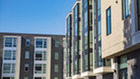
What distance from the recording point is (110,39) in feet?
72.3

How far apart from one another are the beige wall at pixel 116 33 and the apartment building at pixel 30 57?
40.4 m

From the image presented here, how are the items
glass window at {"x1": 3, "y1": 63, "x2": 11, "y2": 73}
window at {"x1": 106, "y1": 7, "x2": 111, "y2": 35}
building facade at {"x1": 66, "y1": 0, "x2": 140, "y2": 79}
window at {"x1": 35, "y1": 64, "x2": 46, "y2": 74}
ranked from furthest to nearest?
window at {"x1": 35, "y1": 64, "x2": 46, "y2": 74}, glass window at {"x1": 3, "y1": 63, "x2": 11, "y2": 73}, window at {"x1": 106, "y1": 7, "x2": 111, "y2": 35}, building facade at {"x1": 66, "y1": 0, "x2": 140, "y2": 79}

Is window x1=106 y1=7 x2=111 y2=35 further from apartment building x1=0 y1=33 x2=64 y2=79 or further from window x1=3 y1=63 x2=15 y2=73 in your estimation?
window x1=3 y1=63 x2=15 y2=73

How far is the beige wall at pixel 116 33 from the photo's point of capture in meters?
19.2

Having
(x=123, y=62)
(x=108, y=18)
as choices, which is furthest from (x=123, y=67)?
(x=108, y=18)

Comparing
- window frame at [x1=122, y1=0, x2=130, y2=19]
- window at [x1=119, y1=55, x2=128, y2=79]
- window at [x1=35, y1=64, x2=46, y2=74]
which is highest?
window frame at [x1=122, y1=0, x2=130, y2=19]

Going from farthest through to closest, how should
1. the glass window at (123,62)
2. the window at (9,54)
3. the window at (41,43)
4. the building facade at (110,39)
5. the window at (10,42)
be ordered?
the window at (41,43) < the window at (10,42) < the window at (9,54) < the glass window at (123,62) < the building facade at (110,39)

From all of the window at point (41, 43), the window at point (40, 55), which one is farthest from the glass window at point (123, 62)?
the window at point (41, 43)

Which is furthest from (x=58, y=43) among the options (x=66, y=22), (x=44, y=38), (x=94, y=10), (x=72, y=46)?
(x=94, y=10)

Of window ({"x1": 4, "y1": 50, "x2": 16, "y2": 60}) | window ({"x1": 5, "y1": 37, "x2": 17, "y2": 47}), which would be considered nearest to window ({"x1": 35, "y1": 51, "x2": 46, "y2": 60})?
window ({"x1": 4, "y1": 50, "x2": 16, "y2": 60})

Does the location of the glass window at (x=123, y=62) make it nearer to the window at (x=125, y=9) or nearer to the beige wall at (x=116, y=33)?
the beige wall at (x=116, y=33)

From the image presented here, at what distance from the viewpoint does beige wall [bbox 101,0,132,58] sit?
19.2 metres

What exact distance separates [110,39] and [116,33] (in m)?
1.28

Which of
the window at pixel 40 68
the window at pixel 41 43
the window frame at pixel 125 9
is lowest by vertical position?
the window at pixel 40 68
